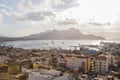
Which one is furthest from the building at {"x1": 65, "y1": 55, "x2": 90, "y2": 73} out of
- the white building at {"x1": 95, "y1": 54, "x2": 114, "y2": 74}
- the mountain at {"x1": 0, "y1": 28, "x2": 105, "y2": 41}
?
the mountain at {"x1": 0, "y1": 28, "x2": 105, "y2": 41}

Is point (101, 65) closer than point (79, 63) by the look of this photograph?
Yes

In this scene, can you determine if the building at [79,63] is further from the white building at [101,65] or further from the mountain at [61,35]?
the mountain at [61,35]

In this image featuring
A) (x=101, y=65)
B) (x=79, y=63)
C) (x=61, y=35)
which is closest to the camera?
(x=101, y=65)

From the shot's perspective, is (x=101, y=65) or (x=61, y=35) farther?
(x=61, y=35)

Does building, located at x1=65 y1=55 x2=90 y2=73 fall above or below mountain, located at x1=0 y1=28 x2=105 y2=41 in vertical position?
below

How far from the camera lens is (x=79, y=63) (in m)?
5.43

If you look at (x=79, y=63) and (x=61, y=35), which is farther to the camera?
(x=61, y=35)

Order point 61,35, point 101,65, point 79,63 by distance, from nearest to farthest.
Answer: point 101,65
point 79,63
point 61,35

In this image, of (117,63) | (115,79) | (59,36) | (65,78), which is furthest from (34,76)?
(59,36)

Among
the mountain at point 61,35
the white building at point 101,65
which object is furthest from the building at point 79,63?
the mountain at point 61,35

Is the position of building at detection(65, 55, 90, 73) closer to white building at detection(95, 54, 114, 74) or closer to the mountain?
white building at detection(95, 54, 114, 74)

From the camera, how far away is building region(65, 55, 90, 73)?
5245mm

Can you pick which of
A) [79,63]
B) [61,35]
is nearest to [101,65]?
[79,63]

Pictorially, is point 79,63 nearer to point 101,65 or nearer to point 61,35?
point 101,65
